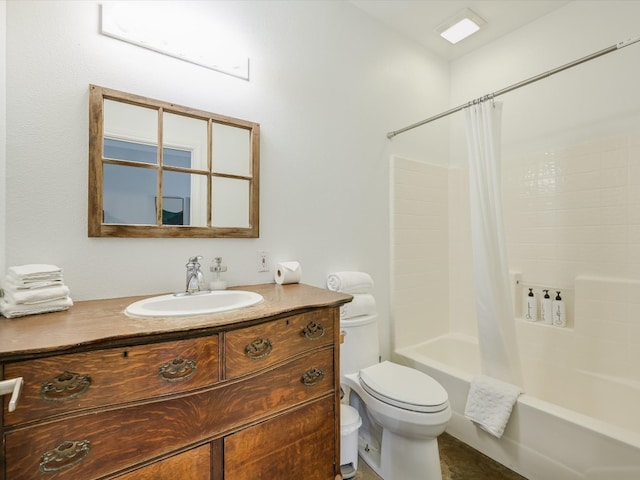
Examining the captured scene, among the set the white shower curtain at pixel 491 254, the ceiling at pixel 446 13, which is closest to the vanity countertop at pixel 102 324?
the white shower curtain at pixel 491 254

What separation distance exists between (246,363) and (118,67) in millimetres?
1311

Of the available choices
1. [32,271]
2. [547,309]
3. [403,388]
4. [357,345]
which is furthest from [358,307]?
[32,271]

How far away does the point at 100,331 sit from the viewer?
0.83 m

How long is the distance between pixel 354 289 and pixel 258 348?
947 mm

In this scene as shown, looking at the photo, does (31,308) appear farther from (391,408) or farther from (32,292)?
(391,408)

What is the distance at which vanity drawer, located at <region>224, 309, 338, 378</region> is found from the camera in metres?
0.98

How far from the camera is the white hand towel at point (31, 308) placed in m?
0.95

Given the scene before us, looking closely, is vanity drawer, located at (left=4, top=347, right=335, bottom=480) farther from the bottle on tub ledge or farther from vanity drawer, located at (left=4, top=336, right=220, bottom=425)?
the bottle on tub ledge

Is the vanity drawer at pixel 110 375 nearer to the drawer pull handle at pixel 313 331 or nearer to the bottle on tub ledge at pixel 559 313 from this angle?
the drawer pull handle at pixel 313 331

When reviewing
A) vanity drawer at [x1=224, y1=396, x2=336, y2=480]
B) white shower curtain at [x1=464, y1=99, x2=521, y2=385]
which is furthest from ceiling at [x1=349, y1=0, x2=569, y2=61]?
vanity drawer at [x1=224, y1=396, x2=336, y2=480]

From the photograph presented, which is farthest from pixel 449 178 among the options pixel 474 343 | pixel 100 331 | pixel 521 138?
pixel 100 331

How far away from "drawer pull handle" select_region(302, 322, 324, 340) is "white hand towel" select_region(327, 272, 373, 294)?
24.2 inches

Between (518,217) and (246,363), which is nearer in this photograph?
(246,363)

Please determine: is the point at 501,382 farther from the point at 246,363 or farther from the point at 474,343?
the point at 246,363
